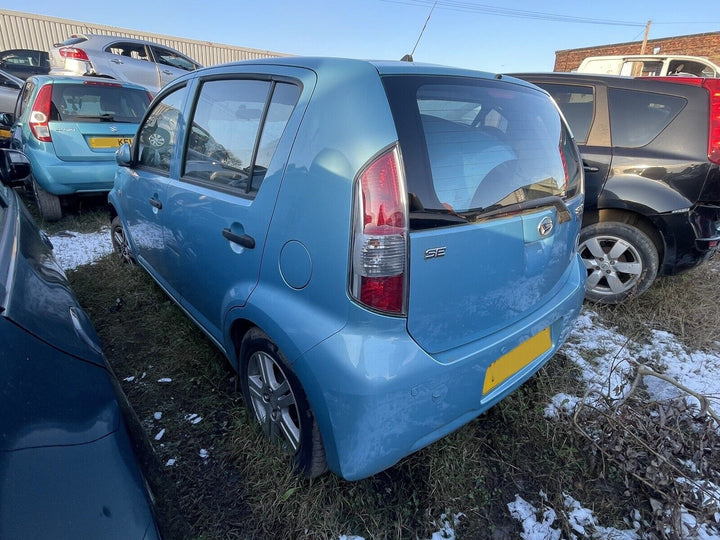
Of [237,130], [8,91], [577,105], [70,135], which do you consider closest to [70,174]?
[70,135]

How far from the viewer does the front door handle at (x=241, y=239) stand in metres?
1.51

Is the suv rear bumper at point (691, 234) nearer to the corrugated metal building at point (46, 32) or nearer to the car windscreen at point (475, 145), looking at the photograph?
the car windscreen at point (475, 145)

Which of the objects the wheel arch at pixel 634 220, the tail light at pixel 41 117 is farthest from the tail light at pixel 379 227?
the tail light at pixel 41 117

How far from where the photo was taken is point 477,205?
4.51ft

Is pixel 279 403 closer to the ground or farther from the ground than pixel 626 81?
closer to the ground

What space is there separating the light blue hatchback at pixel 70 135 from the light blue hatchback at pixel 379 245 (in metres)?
3.58

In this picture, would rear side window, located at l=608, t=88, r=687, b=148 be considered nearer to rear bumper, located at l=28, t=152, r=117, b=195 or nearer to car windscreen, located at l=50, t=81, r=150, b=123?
rear bumper, located at l=28, t=152, r=117, b=195

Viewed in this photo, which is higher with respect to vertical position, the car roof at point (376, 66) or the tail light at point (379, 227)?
the car roof at point (376, 66)

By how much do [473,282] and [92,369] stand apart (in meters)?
1.17

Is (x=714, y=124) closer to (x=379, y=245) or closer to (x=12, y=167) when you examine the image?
(x=379, y=245)

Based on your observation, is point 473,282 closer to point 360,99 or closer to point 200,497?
point 360,99

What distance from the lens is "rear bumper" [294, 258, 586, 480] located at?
122cm

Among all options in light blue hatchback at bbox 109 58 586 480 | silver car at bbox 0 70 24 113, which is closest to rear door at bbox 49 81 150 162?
light blue hatchback at bbox 109 58 586 480

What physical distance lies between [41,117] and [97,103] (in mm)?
652
